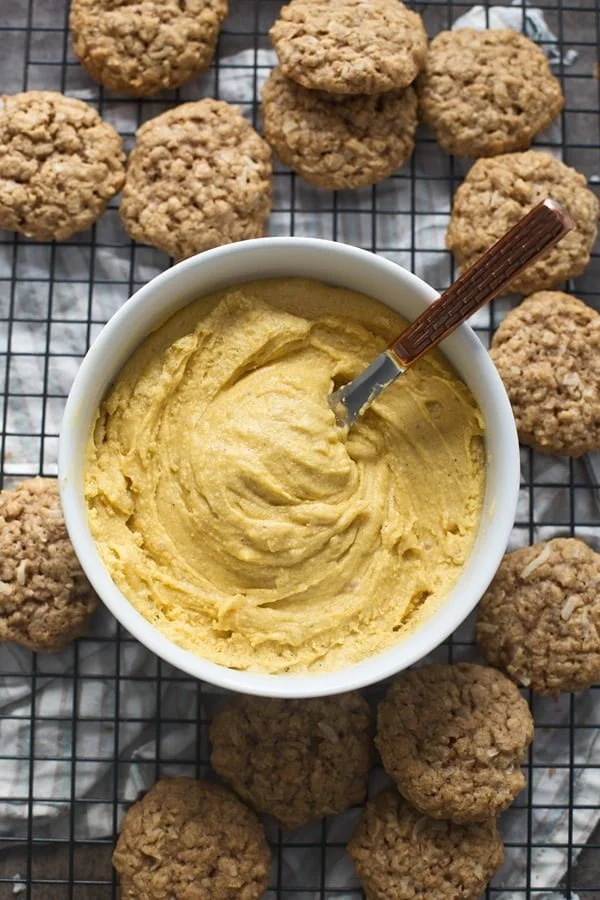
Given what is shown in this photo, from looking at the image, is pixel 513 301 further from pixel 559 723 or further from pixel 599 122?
pixel 559 723

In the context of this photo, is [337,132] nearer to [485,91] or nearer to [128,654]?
[485,91]

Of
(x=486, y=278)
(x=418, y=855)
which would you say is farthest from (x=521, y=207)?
(x=418, y=855)

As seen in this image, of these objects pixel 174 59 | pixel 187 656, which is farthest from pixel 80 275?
pixel 187 656

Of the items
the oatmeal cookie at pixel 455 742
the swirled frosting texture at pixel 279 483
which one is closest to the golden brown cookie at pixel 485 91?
the swirled frosting texture at pixel 279 483

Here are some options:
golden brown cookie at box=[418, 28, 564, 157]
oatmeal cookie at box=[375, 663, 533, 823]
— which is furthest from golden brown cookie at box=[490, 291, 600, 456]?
oatmeal cookie at box=[375, 663, 533, 823]

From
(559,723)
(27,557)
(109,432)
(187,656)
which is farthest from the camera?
(559,723)

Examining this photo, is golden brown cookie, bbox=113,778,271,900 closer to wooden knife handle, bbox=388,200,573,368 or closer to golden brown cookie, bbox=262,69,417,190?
wooden knife handle, bbox=388,200,573,368
